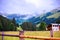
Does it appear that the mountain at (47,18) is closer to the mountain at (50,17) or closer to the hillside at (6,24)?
the mountain at (50,17)

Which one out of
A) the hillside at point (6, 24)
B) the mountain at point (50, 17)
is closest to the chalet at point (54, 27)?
the mountain at point (50, 17)

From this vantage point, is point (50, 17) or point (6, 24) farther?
point (6, 24)

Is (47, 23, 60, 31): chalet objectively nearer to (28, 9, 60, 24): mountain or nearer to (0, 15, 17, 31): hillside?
(28, 9, 60, 24): mountain

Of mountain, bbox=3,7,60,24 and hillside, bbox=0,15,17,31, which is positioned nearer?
mountain, bbox=3,7,60,24

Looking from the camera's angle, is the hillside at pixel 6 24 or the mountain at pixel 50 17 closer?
the mountain at pixel 50 17

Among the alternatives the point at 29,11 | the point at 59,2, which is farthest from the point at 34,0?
the point at 59,2

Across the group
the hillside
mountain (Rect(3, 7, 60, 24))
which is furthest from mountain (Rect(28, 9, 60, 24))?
the hillside

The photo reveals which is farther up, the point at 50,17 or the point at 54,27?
the point at 50,17

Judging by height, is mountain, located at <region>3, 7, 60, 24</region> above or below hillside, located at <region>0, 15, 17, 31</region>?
above

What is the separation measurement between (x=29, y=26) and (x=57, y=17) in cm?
65

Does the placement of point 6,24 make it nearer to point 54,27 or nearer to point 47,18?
point 47,18

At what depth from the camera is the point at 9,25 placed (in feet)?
11.5

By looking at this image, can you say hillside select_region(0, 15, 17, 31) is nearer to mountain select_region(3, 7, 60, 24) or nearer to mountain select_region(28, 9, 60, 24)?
mountain select_region(3, 7, 60, 24)

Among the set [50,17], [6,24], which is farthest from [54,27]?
[6,24]
